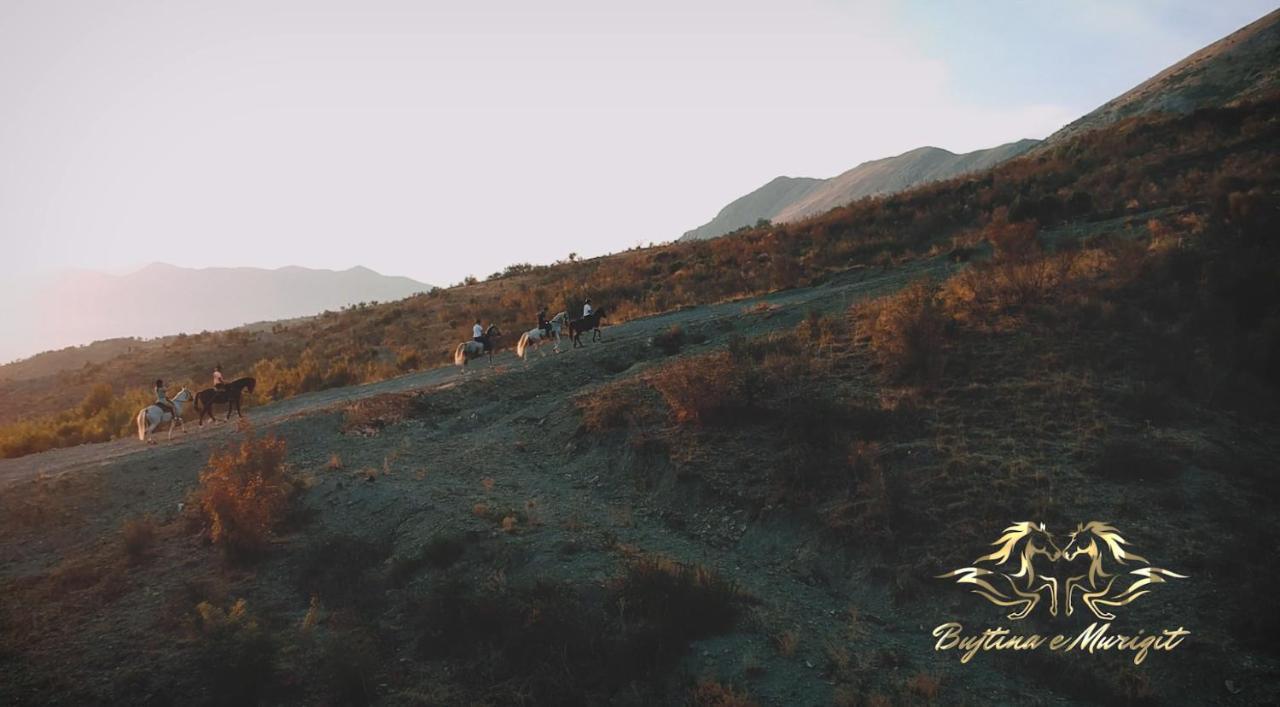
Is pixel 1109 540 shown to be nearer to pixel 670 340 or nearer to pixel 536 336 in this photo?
pixel 670 340

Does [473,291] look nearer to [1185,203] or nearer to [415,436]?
[415,436]

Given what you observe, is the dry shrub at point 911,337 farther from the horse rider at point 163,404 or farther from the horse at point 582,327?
the horse rider at point 163,404

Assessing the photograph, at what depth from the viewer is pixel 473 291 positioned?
157 ft

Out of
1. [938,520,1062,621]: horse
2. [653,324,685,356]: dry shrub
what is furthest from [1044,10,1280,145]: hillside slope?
[938,520,1062,621]: horse

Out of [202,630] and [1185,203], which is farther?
[1185,203]

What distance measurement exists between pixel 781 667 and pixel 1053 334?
1161 cm

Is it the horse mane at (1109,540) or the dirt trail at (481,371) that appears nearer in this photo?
the horse mane at (1109,540)

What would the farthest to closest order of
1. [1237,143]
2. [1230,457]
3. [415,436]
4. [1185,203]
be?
1. [1237,143]
2. [1185,203]
3. [415,436]
4. [1230,457]

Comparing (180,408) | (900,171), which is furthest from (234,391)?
(900,171)

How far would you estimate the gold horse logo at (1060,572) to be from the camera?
8883 millimetres

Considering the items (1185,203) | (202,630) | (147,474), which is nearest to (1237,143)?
(1185,203)

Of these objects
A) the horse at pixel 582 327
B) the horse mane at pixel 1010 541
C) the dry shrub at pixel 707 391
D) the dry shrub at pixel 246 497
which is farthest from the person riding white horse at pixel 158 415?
the horse mane at pixel 1010 541

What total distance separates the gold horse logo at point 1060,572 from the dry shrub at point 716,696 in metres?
3.86

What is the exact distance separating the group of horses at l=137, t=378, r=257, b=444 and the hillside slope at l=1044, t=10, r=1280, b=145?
55671 millimetres
